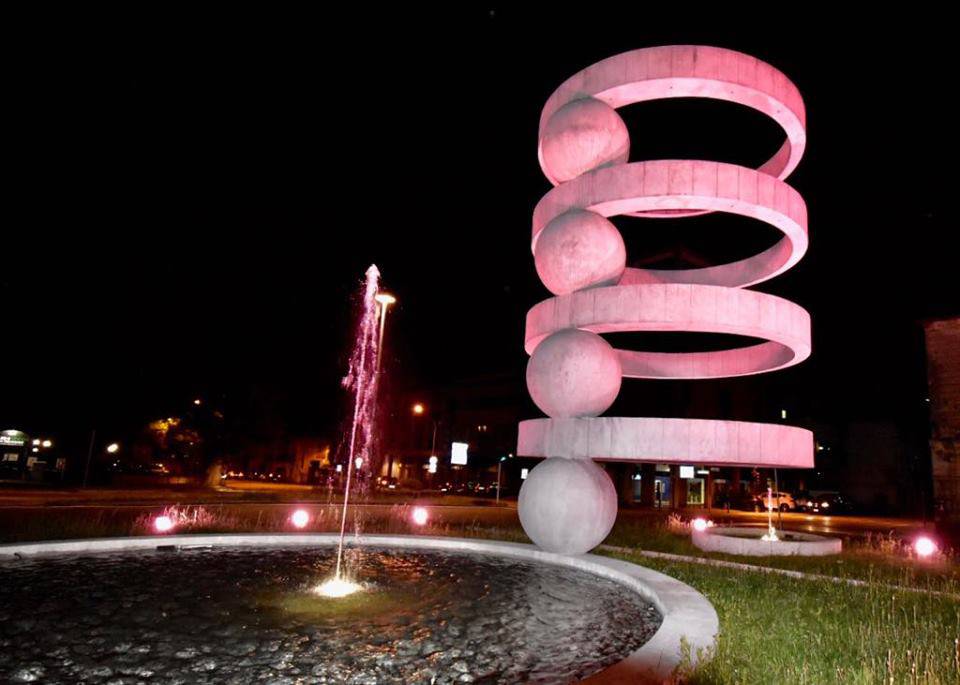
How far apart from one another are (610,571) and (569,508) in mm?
1783

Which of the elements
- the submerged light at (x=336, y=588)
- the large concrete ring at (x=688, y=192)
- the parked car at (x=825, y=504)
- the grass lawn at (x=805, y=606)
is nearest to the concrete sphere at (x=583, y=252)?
the large concrete ring at (x=688, y=192)

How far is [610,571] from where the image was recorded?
472 inches

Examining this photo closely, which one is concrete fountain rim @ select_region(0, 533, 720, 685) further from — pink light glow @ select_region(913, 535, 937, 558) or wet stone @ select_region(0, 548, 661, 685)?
pink light glow @ select_region(913, 535, 937, 558)

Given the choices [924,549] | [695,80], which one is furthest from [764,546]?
[695,80]

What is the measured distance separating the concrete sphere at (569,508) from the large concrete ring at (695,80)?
9.20 metres

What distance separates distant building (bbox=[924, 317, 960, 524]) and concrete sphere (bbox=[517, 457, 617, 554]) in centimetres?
2505

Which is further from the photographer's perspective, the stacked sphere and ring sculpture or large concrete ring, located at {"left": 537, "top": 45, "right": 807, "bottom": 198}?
large concrete ring, located at {"left": 537, "top": 45, "right": 807, "bottom": 198}

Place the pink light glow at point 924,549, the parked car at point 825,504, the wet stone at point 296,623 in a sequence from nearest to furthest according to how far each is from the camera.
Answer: the wet stone at point 296,623
the pink light glow at point 924,549
the parked car at point 825,504

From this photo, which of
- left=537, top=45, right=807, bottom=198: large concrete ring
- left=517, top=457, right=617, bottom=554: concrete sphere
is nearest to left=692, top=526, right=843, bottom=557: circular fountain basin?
left=517, top=457, right=617, bottom=554: concrete sphere

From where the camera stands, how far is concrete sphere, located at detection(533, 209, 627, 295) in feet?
50.3

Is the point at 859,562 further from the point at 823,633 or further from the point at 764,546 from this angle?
the point at 823,633

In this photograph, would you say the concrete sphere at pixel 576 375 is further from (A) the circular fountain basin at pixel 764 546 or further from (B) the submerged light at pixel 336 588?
(B) the submerged light at pixel 336 588

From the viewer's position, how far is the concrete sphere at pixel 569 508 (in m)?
13.5

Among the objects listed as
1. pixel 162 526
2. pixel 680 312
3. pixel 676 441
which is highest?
pixel 680 312
